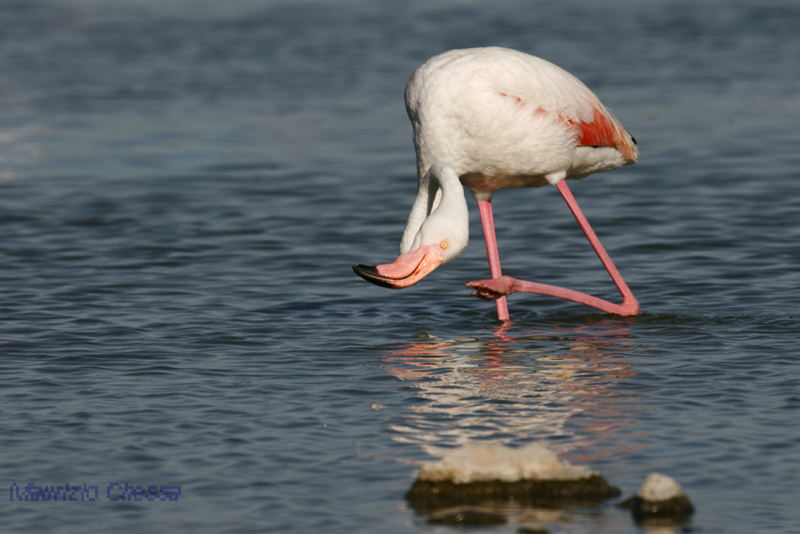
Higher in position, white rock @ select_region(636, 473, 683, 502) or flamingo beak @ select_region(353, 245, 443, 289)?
flamingo beak @ select_region(353, 245, 443, 289)

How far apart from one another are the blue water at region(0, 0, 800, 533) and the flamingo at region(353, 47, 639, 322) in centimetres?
60

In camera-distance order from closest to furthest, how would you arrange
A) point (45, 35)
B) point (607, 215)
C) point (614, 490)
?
point (614, 490) < point (607, 215) < point (45, 35)

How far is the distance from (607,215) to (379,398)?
20.5 feet

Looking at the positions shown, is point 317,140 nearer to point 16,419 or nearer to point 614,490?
point 16,419

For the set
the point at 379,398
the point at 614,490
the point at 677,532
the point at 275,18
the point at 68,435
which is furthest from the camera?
the point at 275,18

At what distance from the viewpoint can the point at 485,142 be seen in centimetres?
911

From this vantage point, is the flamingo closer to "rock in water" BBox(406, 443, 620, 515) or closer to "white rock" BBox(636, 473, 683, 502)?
"rock in water" BBox(406, 443, 620, 515)

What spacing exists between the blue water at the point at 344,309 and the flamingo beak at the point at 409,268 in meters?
0.57

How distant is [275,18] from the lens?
29.7 m

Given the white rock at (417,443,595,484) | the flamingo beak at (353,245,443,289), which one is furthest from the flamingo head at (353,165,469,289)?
the white rock at (417,443,595,484)

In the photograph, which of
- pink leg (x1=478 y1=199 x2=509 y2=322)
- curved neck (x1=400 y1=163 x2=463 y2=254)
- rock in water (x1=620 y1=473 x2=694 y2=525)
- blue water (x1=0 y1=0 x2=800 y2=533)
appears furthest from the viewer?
pink leg (x1=478 y1=199 x2=509 y2=322)

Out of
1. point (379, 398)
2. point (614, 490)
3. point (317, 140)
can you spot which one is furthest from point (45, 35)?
point (614, 490)

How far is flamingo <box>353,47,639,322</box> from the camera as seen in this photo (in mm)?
8383

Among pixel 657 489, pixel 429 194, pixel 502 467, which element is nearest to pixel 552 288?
pixel 429 194
